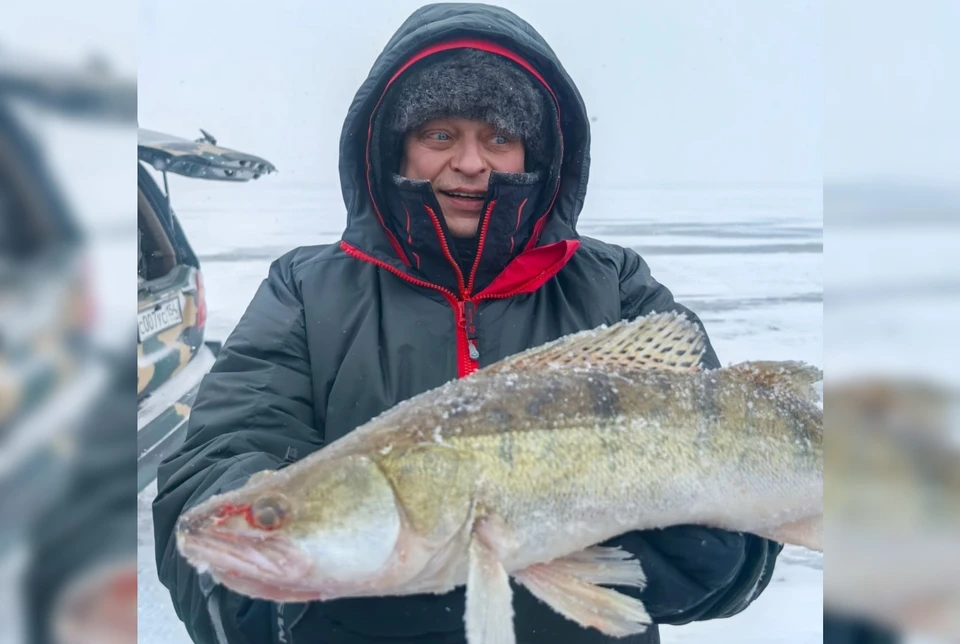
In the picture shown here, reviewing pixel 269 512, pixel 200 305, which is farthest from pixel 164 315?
pixel 269 512

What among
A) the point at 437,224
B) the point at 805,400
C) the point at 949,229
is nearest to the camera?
the point at 949,229

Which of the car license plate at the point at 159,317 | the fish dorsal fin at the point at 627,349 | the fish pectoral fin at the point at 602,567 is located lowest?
the fish pectoral fin at the point at 602,567

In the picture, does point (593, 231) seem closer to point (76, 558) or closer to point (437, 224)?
point (437, 224)

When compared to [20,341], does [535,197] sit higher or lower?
higher

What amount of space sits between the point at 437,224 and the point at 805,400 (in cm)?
108

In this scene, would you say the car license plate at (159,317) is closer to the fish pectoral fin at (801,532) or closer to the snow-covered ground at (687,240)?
the snow-covered ground at (687,240)

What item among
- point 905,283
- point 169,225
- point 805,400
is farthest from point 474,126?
point 169,225

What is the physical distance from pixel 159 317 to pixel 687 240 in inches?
211

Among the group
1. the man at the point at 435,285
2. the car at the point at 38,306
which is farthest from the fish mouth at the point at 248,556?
the car at the point at 38,306

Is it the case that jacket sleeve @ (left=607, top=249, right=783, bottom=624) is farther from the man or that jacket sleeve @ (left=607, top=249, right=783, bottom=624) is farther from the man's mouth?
the man's mouth

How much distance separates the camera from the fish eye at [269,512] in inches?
50.1

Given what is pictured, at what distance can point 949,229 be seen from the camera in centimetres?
76

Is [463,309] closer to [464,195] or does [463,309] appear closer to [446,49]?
[464,195]

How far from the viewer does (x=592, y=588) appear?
1.43m
